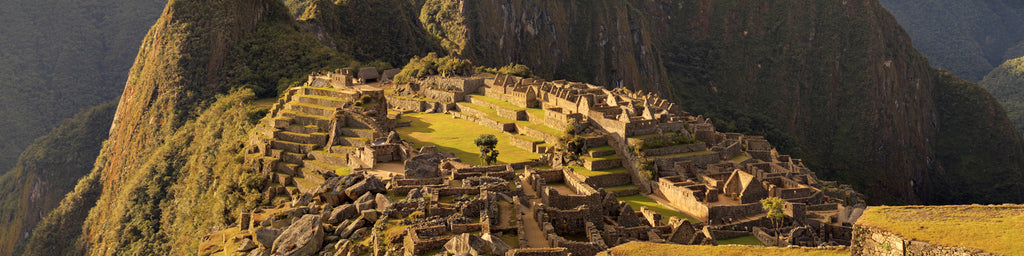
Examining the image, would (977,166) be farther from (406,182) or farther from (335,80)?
(406,182)

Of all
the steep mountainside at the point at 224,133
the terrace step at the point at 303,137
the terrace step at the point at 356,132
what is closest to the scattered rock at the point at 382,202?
the steep mountainside at the point at 224,133

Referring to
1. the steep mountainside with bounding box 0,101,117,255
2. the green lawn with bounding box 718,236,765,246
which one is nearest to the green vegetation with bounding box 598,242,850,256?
the green lawn with bounding box 718,236,765,246

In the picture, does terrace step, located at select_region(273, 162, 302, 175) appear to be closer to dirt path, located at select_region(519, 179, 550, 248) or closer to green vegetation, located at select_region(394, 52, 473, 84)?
dirt path, located at select_region(519, 179, 550, 248)

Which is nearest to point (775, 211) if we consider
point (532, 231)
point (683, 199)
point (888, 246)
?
point (683, 199)

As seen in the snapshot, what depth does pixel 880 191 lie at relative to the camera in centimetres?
15662

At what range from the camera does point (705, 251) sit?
18.5m

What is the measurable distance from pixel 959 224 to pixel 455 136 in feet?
163


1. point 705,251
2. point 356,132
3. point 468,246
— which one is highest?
point 705,251

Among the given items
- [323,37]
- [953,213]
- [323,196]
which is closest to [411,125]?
[323,196]

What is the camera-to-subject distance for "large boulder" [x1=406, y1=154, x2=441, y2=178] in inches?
1433

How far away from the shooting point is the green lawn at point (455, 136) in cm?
5597

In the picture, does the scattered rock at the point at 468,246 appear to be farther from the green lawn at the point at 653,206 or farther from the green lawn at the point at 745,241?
the green lawn at the point at 653,206

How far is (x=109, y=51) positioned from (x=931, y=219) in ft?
629

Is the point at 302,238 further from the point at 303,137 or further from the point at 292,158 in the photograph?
the point at 303,137
